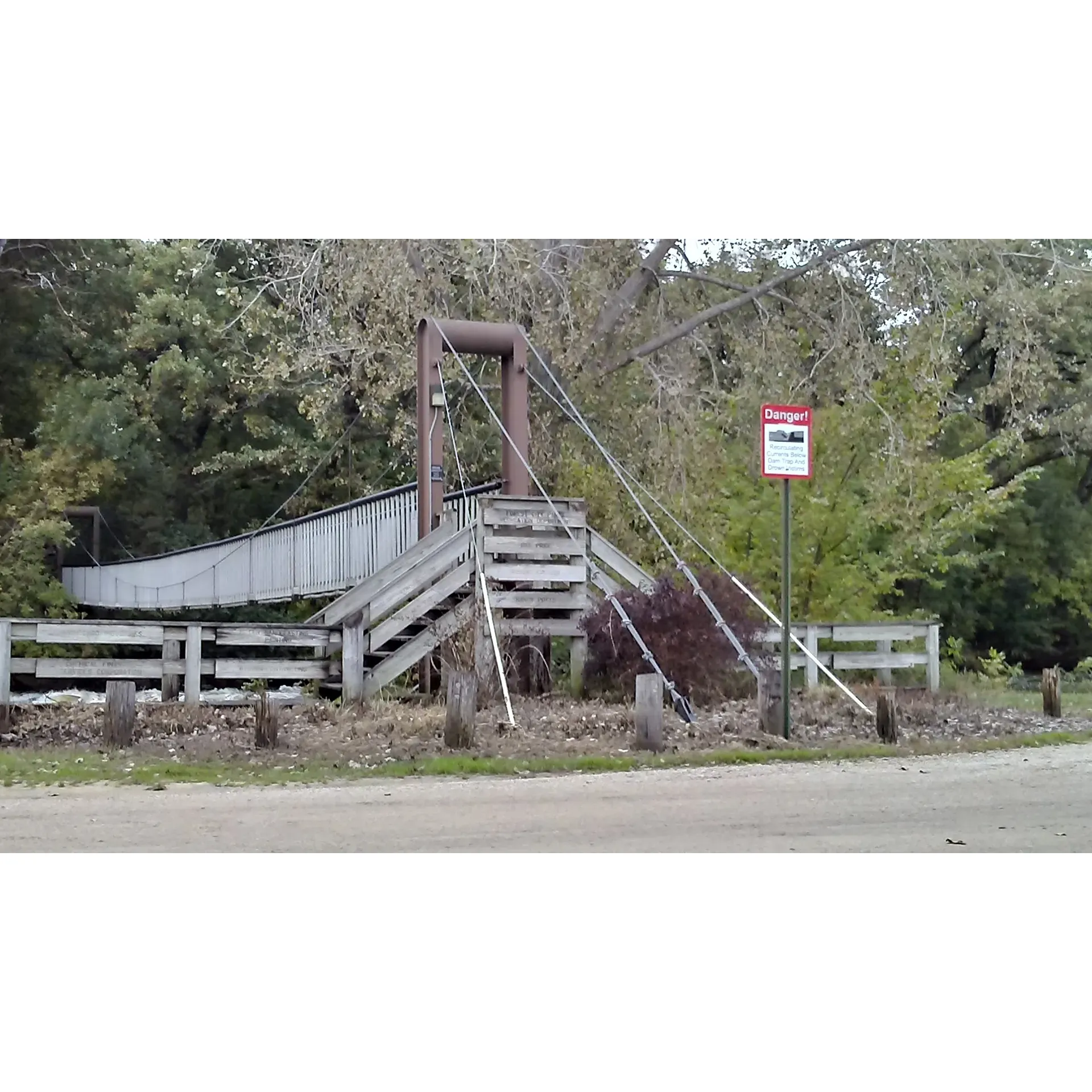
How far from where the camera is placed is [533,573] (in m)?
10.1

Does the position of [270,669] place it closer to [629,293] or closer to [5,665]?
[5,665]

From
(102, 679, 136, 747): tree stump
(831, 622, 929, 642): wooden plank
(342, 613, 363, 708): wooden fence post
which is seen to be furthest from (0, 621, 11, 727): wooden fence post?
(831, 622, 929, 642): wooden plank

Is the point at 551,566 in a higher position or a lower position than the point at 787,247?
lower

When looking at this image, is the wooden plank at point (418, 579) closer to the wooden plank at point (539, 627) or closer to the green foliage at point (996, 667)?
the wooden plank at point (539, 627)

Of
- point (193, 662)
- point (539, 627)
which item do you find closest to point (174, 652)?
point (193, 662)

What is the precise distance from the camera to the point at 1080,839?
726 centimetres

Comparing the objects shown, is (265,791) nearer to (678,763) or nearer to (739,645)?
(678,763)

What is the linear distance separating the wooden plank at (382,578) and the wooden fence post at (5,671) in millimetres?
1929

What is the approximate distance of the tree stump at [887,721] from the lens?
353 inches

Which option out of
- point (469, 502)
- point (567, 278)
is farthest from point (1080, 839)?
point (567, 278)

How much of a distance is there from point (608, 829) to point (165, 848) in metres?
2.10

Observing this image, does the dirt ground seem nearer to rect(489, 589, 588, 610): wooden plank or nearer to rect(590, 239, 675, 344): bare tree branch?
rect(489, 589, 588, 610): wooden plank

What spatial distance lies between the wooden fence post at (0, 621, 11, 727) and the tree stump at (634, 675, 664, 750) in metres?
3.82

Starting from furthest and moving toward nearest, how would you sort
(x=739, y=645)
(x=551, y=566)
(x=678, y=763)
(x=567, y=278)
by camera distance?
(x=567, y=278)
(x=551, y=566)
(x=739, y=645)
(x=678, y=763)
